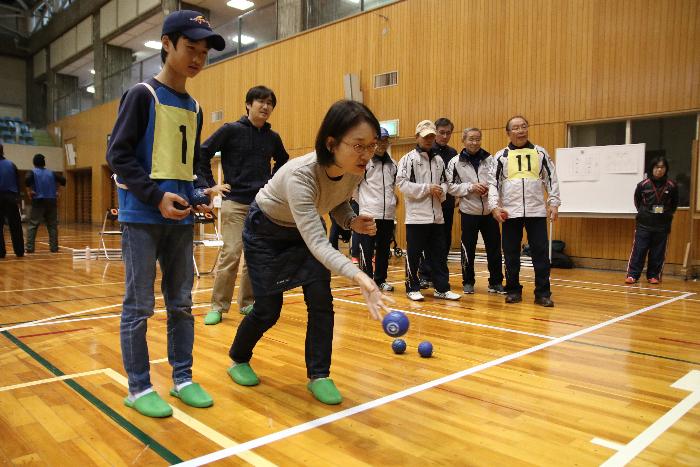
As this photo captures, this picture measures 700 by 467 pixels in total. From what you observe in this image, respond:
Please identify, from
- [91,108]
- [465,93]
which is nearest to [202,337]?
[465,93]

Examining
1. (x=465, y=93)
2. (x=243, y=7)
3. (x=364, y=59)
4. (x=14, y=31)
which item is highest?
(x=14, y=31)

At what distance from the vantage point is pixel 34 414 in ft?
6.90

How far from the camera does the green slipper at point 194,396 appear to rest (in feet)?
7.20

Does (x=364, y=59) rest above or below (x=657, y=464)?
above

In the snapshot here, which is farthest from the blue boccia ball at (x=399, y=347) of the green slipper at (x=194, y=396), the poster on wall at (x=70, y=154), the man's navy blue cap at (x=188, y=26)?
the poster on wall at (x=70, y=154)

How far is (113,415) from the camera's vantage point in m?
2.10

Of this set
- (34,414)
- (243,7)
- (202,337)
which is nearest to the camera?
(34,414)

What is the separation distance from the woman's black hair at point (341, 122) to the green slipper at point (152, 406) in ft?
3.74

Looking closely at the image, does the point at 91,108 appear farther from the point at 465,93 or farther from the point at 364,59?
the point at 465,93

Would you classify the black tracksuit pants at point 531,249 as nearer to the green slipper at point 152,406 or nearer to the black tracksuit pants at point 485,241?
the black tracksuit pants at point 485,241

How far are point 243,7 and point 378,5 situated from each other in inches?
225

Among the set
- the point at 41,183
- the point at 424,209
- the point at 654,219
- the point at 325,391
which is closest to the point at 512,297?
the point at 424,209

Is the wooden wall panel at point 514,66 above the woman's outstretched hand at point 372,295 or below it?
above

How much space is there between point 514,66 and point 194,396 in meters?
7.54
